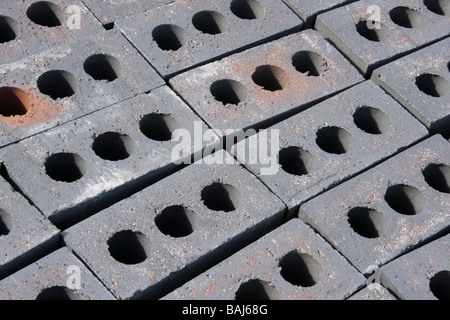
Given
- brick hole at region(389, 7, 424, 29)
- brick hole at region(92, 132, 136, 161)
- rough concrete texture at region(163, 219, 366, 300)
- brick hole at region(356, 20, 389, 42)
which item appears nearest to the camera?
A: rough concrete texture at region(163, 219, 366, 300)

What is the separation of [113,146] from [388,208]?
54.5 inches

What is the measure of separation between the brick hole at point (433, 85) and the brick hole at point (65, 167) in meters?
1.94

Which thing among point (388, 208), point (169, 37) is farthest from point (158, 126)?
point (388, 208)

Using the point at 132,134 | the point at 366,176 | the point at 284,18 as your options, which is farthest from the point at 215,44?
the point at 366,176

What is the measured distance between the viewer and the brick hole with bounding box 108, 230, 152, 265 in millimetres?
3631

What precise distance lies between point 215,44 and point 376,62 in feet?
2.99

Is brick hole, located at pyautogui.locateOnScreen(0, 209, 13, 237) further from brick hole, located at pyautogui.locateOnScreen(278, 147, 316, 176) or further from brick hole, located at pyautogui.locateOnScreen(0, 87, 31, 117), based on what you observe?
brick hole, located at pyautogui.locateOnScreen(278, 147, 316, 176)

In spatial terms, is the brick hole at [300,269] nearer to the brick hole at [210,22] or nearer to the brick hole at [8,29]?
the brick hole at [210,22]

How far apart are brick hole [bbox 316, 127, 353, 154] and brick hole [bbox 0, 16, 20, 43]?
5.81ft

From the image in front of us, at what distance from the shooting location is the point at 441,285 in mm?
3691

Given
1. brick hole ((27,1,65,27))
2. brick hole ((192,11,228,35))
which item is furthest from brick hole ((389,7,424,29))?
brick hole ((27,1,65,27))

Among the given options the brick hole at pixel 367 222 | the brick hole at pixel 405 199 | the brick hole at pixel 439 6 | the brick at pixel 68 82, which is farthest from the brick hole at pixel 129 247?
the brick hole at pixel 439 6

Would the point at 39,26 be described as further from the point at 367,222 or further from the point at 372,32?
the point at 367,222

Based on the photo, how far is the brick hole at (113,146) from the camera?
4.00 m
